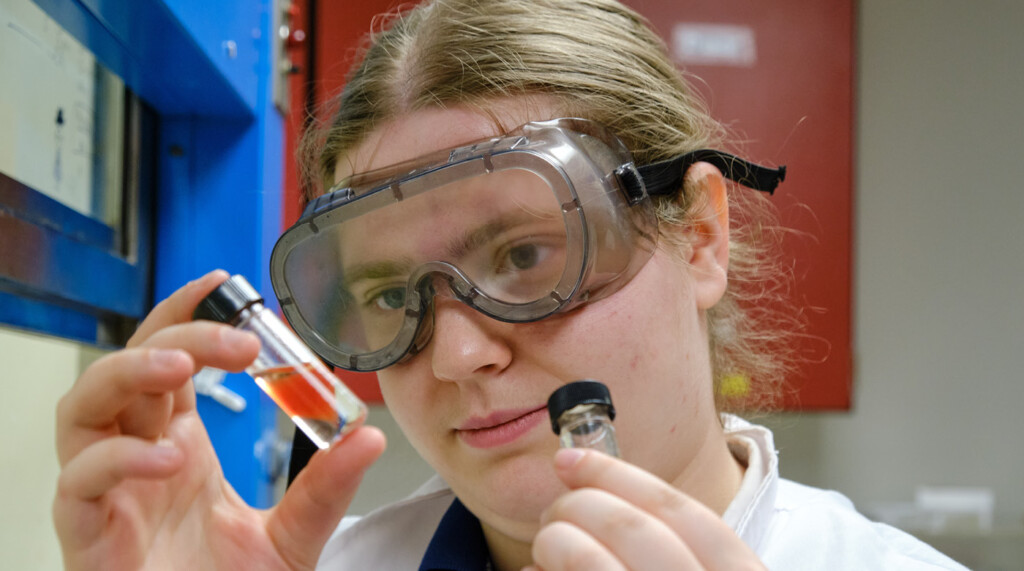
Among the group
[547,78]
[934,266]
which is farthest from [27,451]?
[934,266]

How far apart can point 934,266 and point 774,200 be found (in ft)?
2.56

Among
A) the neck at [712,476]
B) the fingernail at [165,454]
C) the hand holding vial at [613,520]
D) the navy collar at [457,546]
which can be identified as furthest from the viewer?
the navy collar at [457,546]

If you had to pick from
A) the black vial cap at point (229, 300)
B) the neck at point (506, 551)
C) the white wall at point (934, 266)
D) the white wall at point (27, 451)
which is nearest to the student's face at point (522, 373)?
the neck at point (506, 551)

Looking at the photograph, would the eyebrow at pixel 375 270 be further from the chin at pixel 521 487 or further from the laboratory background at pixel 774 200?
the laboratory background at pixel 774 200

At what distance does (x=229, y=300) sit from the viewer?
2.55 ft

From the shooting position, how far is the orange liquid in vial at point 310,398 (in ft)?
2.48

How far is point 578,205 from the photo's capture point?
3.13 feet

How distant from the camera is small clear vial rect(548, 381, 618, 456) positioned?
658 mm

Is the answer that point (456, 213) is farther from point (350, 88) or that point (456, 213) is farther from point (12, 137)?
point (12, 137)

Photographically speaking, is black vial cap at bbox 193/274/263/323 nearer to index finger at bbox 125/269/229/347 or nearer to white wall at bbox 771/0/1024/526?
index finger at bbox 125/269/229/347

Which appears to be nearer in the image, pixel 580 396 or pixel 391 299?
pixel 580 396

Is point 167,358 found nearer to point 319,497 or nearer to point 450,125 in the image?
point 319,497

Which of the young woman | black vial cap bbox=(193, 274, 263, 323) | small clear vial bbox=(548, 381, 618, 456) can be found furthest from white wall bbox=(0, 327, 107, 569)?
small clear vial bbox=(548, 381, 618, 456)

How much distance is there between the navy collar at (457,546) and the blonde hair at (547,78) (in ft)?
1.46
